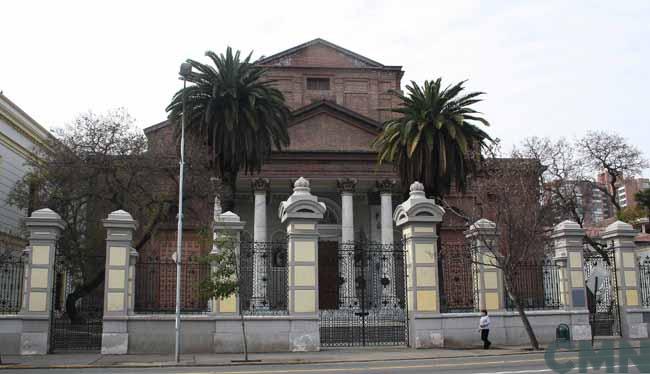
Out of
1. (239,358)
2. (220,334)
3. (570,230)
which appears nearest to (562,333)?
(570,230)

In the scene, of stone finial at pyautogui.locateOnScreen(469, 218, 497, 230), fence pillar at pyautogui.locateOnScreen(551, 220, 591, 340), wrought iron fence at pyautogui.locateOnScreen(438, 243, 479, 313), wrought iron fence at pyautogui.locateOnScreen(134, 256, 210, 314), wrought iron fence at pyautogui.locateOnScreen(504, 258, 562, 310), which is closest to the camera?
wrought iron fence at pyautogui.locateOnScreen(134, 256, 210, 314)

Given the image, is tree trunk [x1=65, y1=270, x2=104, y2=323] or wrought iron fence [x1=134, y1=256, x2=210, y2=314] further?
tree trunk [x1=65, y1=270, x2=104, y2=323]

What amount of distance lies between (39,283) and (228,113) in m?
16.0

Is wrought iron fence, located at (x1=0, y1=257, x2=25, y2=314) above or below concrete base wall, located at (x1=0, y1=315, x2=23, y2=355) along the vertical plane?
above

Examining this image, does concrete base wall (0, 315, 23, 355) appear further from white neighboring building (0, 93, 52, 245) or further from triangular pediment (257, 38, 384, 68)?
triangular pediment (257, 38, 384, 68)

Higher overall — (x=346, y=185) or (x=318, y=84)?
(x=318, y=84)

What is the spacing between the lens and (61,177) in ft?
96.9

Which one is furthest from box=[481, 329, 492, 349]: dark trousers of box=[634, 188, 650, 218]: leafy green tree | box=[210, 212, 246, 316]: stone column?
box=[634, 188, 650, 218]: leafy green tree

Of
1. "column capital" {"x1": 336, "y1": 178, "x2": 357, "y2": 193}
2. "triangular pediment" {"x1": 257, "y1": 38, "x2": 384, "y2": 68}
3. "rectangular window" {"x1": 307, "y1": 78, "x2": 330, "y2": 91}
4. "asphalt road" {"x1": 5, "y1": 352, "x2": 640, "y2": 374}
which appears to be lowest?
"asphalt road" {"x1": 5, "y1": 352, "x2": 640, "y2": 374}

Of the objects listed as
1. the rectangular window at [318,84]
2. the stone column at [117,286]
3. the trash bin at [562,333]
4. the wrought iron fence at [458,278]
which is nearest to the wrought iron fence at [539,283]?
the wrought iron fence at [458,278]

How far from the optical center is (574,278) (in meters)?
23.1

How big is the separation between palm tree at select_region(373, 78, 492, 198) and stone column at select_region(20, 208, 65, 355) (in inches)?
786

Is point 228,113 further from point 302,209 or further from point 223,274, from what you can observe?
point 223,274

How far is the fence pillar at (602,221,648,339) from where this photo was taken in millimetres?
23750
